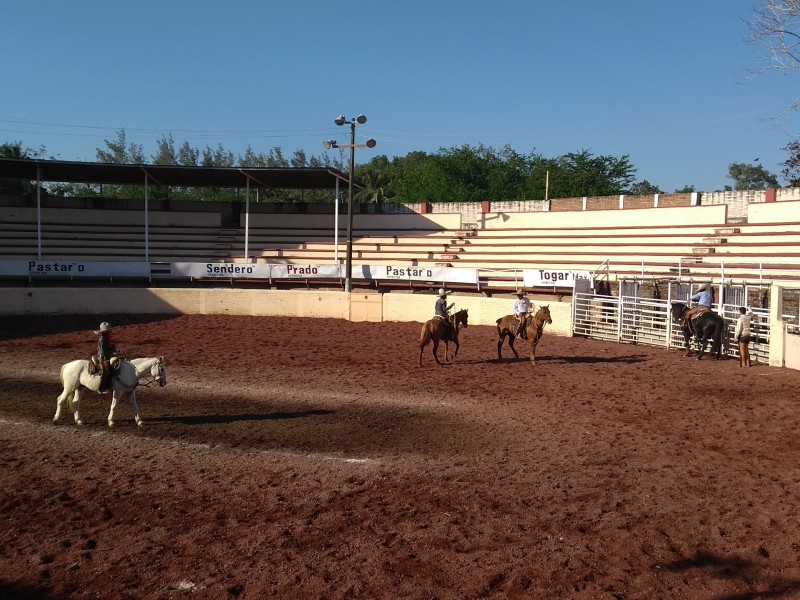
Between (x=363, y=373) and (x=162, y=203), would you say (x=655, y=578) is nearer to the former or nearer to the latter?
(x=363, y=373)

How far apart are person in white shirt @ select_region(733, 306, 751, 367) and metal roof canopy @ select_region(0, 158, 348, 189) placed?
18.9 metres

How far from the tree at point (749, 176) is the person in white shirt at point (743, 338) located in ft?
238

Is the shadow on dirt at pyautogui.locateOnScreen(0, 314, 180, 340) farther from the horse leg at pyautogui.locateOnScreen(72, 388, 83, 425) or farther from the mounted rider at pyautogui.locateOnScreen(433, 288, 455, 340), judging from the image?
the mounted rider at pyautogui.locateOnScreen(433, 288, 455, 340)

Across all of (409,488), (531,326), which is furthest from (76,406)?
(531,326)

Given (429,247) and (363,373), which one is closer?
(363,373)

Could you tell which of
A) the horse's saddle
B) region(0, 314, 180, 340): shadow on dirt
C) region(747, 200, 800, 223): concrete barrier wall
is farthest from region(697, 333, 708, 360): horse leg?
region(0, 314, 180, 340): shadow on dirt

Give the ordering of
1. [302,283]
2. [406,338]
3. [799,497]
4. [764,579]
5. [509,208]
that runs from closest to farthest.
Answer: [764,579] → [799,497] → [406,338] → [302,283] → [509,208]

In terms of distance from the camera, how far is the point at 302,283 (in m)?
30.6

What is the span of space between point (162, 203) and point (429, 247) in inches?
624

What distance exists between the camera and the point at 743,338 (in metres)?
16.8

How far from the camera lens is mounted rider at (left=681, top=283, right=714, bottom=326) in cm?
1858

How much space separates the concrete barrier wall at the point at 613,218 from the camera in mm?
30797

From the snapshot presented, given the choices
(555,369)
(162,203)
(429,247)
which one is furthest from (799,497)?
(162,203)

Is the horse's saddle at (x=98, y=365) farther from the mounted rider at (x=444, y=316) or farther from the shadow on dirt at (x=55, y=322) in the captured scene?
the shadow on dirt at (x=55, y=322)
